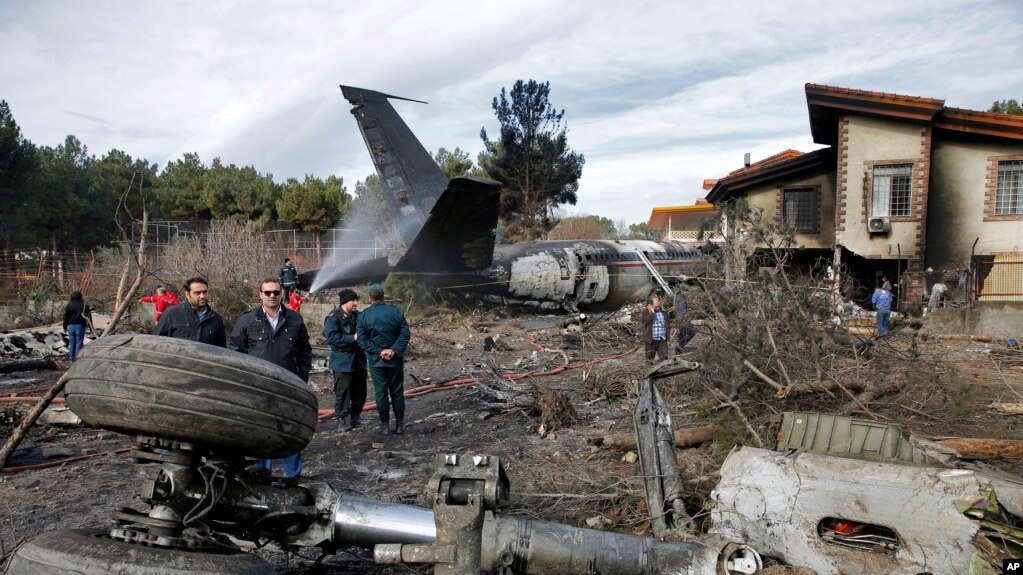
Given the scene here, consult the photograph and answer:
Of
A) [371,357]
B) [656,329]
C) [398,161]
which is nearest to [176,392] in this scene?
[371,357]

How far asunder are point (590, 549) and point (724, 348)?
457cm

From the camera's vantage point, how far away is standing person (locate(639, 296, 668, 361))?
1038 centimetres

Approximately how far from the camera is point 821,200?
21625 mm

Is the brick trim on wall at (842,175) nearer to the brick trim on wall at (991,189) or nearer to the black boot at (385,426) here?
the brick trim on wall at (991,189)

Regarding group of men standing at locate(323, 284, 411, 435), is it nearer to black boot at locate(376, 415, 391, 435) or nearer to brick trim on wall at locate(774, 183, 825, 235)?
black boot at locate(376, 415, 391, 435)

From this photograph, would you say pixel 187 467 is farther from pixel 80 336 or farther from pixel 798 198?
pixel 798 198

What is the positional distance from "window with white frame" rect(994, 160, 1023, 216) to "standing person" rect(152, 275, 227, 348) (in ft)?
67.0

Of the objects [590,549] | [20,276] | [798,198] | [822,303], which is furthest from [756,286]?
[20,276]

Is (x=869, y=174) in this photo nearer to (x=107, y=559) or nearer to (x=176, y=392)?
(x=176, y=392)

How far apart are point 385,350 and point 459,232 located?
952 cm

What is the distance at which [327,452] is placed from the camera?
6.71m

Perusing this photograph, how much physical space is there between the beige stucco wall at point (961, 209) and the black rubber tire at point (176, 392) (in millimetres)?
20834

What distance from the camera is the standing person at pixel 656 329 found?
1038cm

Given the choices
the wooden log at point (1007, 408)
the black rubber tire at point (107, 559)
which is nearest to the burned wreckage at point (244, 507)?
the black rubber tire at point (107, 559)
